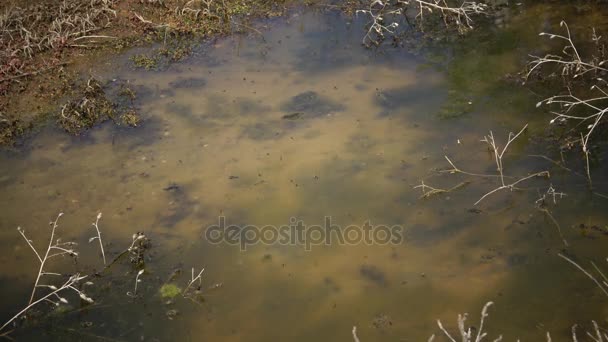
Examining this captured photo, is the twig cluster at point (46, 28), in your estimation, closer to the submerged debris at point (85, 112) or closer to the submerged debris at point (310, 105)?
the submerged debris at point (85, 112)

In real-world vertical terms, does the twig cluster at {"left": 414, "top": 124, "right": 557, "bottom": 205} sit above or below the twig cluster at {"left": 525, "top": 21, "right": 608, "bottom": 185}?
below

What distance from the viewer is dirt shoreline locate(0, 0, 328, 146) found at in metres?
6.53

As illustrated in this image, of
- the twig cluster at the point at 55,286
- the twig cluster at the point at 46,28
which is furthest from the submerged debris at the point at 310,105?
the twig cluster at the point at 46,28

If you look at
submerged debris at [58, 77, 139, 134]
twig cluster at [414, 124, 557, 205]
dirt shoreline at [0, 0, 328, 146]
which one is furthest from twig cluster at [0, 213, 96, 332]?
twig cluster at [414, 124, 557, 205]

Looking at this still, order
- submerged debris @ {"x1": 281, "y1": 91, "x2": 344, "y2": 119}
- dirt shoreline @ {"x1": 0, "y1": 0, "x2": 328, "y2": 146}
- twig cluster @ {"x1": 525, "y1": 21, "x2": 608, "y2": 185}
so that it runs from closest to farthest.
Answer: twig cluster @ {"x1": 525, "y1": 21, "x2": 608, "y2": 185}
submerged debris @ {"x1": 281, "y1": 91, "x2": 344, "y2": 119}
dirt shoreline @ {"x1": 0, "y1": 0, "x2": 328, "y2": 146}

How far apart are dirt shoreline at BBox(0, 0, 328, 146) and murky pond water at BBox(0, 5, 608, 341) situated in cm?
30

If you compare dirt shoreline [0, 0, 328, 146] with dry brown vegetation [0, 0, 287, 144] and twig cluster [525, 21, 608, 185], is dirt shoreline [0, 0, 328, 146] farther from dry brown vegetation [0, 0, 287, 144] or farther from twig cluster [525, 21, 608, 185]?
twig cluster [525, 21, 608, 185]

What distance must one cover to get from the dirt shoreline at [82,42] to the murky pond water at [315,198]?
0.98 ft

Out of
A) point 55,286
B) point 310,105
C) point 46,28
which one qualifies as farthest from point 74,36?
point 55,286

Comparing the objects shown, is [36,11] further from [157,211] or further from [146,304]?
[146,304]

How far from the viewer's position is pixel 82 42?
7.68 meters

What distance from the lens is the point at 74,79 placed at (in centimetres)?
709

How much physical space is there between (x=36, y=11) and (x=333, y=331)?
20.8ft

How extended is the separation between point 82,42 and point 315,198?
4338mm
